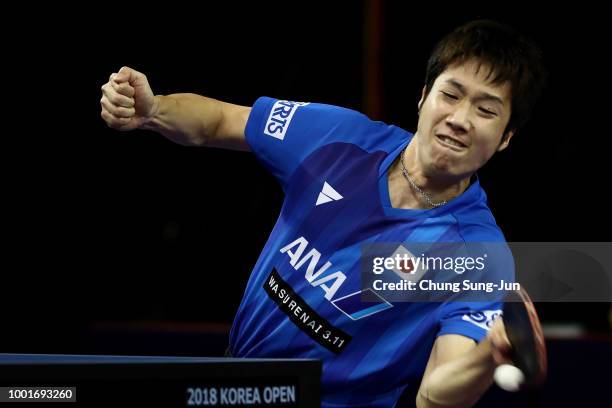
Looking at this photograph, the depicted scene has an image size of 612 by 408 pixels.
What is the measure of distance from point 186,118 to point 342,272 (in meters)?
0.50

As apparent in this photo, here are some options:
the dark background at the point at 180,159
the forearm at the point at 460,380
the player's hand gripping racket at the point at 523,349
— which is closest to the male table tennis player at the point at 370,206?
the forearm at the point at 460,380

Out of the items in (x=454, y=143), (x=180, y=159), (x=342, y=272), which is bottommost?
(x=342, y=272)

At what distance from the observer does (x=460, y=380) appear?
2.17m

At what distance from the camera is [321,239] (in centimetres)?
260

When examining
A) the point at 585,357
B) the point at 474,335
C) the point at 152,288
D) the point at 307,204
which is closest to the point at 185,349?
the point at 152,288

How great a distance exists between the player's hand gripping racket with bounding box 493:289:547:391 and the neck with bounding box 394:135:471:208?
78 cm

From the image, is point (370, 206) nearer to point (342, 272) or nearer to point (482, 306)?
point (342, 272)

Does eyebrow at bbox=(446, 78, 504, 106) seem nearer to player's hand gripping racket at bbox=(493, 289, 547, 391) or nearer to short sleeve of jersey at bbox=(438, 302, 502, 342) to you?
short sleeve of jersey at bbox=(438, 302, 502, 342)

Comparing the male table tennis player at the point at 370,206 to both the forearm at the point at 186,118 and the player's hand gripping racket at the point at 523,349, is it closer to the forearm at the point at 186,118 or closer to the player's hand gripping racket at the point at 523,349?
the forearm at the point at 186,118

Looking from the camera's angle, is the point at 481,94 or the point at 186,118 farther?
the point at 186,118

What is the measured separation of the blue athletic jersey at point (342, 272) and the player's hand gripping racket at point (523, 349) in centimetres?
64

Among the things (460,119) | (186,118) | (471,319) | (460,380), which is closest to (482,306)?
(471,319)

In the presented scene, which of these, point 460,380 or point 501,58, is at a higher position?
point 501,58

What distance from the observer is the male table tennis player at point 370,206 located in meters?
2.54
